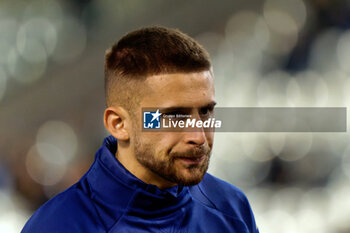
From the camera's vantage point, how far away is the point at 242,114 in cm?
289

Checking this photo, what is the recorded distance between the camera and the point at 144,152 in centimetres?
89

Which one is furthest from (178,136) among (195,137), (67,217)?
(67,217)

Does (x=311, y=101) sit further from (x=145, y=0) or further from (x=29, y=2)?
(x=29, y=2)

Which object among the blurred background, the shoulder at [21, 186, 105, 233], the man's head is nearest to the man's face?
the man's head

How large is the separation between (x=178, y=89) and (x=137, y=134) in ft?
0.44

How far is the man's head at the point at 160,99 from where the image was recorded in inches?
33.9

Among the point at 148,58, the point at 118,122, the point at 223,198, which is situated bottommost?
the point at 223,198

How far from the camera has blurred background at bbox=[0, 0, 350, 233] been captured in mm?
2633

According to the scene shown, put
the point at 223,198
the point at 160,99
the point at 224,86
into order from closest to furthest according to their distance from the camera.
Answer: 1. the point at 160,99
2. the point at 223,198
3. the point at 224,86

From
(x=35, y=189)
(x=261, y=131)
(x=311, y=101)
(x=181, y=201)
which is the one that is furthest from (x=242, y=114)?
(x=181, y=201)

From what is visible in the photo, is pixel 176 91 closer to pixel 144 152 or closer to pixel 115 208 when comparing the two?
pixel 144 152

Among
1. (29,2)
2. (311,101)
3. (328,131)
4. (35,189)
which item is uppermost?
(29,2)

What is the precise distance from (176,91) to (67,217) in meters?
0.34

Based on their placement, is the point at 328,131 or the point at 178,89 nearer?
the point at 178,89
